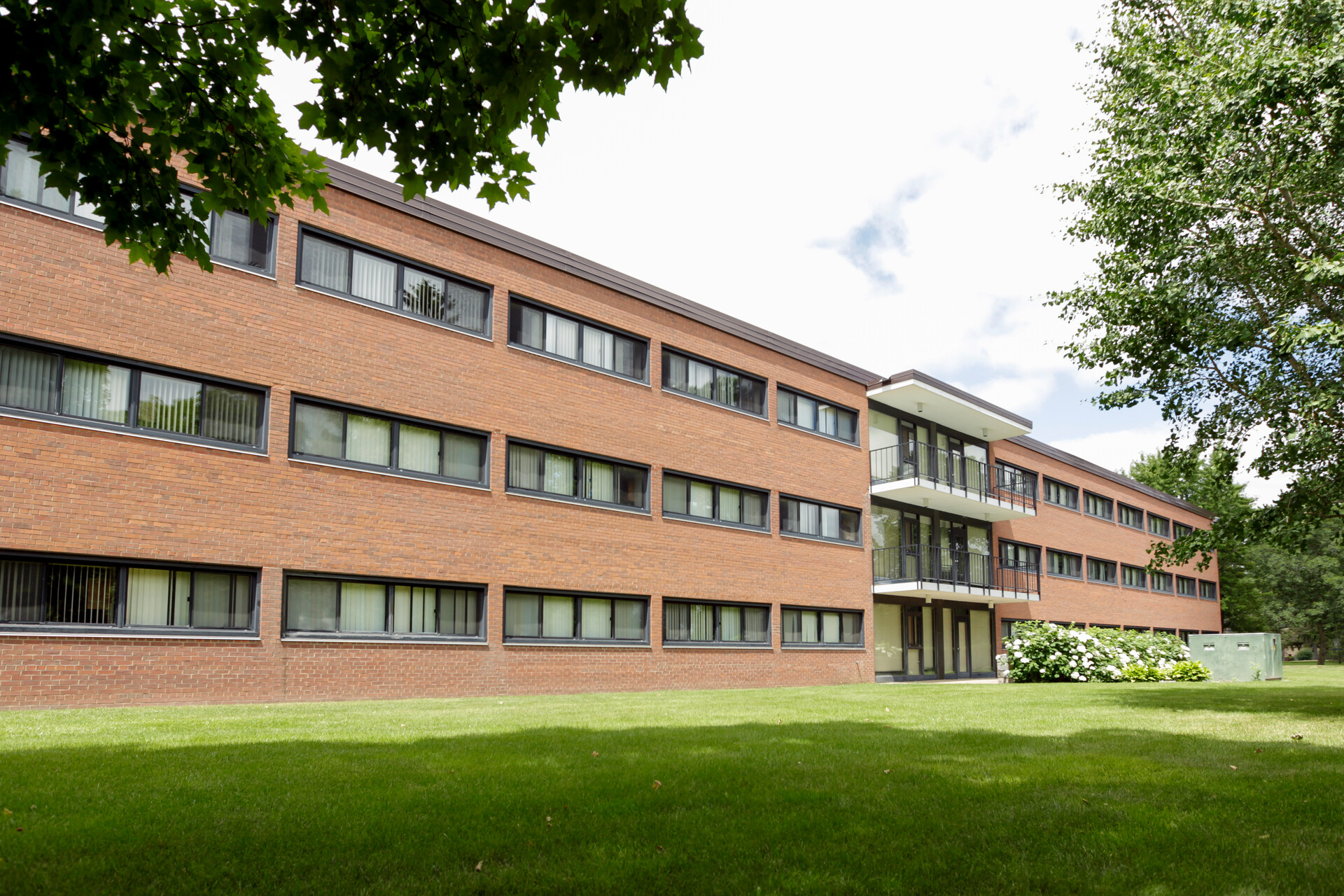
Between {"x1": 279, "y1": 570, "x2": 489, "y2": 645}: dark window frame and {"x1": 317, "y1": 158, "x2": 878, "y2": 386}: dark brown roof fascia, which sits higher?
{"x1": 317, "y1": 158, "x2": 878, "y2": 386}: dark brown roof fascia

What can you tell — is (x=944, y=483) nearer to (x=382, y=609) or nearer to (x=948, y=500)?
(x=948, y=500)

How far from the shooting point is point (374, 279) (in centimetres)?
1831

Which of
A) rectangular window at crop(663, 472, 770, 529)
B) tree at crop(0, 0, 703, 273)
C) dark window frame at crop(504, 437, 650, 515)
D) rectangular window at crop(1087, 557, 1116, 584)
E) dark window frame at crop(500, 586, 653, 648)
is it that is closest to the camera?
tree at crop(0, 0, 703, 273)

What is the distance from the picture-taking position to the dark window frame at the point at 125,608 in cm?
1352

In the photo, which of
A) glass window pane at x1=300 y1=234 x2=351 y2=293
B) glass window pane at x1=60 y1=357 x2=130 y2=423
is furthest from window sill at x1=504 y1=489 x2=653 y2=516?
glass window pane at x1=60 y1=357 x2=130 y2=423

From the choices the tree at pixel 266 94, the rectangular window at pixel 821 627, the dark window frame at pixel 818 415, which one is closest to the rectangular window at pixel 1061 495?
the dark window frame at pixel 818 415

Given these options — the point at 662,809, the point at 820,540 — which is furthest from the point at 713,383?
the point at 662,809

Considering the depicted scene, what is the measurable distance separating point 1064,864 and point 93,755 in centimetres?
705

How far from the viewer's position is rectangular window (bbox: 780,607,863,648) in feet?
88.1

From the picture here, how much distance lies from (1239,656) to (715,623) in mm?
17559

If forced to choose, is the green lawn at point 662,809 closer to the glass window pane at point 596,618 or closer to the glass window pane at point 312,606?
the glass window pane at point 312,606

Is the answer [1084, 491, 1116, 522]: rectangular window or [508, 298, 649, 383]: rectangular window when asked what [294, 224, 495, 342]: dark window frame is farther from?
[1084, 491, 1116, 522]: rectangular window

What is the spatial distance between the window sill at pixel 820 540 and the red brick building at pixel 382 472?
0.47 ft

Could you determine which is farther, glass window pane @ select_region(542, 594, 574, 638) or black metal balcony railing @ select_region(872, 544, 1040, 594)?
black metal balcony railing @ select_region(872, 544, 1040, 594)
